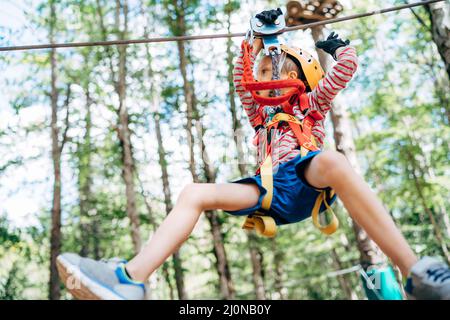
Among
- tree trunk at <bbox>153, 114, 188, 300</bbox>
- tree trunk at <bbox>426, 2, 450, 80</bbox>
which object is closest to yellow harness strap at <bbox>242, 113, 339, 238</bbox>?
tree trunk at <bbox>426, 2, 450, 80</bbox>

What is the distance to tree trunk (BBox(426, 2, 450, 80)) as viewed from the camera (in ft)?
12.4

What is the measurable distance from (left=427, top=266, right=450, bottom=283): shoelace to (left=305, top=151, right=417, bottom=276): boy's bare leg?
0.51ft

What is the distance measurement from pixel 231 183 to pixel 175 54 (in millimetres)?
9067

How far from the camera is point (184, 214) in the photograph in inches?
68.1

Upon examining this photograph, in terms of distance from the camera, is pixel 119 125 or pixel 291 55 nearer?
pixel 291 55

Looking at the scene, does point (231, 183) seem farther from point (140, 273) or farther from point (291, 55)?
point (291, 55)

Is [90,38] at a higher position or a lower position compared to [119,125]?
higher

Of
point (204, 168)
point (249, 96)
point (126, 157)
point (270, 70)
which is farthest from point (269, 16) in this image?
point (204, 168)

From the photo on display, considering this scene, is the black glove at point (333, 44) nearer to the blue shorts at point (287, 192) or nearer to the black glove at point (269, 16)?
the black glove at point (269, 16)

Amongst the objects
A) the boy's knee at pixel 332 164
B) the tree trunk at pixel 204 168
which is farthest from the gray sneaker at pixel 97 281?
the tree trunk at pixel 204 168

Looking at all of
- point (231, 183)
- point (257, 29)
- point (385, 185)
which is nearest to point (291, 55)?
point (257, 29)

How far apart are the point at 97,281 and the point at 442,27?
3.59 metres

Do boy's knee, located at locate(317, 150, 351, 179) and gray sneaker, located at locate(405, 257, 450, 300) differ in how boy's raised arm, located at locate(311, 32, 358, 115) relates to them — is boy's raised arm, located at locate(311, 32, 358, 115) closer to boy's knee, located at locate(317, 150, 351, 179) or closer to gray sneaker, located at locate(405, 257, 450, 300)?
boy's knee, located at locate(317, 150, 351, 179)
